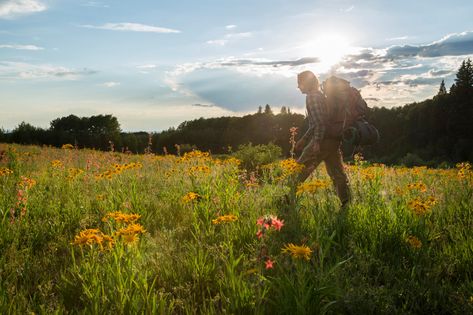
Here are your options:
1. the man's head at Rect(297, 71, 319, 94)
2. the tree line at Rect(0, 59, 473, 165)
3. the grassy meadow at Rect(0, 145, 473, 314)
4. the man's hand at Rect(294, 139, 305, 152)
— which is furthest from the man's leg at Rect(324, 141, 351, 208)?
the tree line at Rect(0, 59, 473, 165)

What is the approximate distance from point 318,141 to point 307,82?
0.86 meters

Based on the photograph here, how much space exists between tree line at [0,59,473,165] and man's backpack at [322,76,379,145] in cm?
3301

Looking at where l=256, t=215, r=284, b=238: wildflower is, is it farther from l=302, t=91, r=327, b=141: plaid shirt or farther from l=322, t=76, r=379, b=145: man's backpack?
l=322, t=76, r=379, b=145: man's backpack

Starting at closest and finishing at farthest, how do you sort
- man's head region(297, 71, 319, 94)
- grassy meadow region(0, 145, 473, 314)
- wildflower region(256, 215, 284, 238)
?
wildflower region(256, 215, 284, 238)
grassy meadow region(0, 145, 473, 314)
man's head region(297, 71, 319, 94)

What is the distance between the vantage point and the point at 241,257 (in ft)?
11.1

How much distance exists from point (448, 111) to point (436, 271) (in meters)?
46.8

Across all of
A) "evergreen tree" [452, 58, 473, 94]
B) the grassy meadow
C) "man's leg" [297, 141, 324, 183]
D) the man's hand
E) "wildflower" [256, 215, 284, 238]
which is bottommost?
the grassy meadow

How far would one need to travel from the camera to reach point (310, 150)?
6105 mm

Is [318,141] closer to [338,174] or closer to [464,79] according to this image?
[338,174]

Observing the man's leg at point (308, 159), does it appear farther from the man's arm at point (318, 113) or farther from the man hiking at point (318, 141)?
the man's arm at point (318, 113)

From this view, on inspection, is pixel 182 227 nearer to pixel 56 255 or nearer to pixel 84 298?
pixel 56 255

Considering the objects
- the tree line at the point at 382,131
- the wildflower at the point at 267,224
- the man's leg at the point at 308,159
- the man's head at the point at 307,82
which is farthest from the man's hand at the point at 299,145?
the tree line at the point at 382,131

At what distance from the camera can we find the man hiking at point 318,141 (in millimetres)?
5957

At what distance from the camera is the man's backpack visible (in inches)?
241
